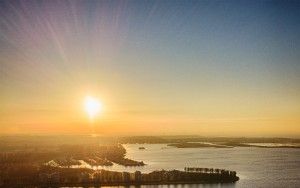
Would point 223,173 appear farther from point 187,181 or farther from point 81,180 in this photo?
point 81,180

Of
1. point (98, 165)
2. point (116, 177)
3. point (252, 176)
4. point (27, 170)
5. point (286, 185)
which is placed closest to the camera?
point (286, 185)

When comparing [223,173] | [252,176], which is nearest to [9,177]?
[223,173]

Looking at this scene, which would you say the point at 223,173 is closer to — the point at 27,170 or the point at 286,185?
the point at 286,185

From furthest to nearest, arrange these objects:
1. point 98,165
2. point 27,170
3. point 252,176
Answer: point 98,165, point 27,170, point 252,176

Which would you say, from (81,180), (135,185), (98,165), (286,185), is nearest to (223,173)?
(286,185)

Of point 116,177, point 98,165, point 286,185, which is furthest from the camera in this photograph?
point 98,165

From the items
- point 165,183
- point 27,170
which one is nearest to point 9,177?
point 27,170

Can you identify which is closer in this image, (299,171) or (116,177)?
(116,177)

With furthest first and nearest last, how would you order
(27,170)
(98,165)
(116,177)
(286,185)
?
(98,165) → (27,170) → (116,177) → (286,185)
